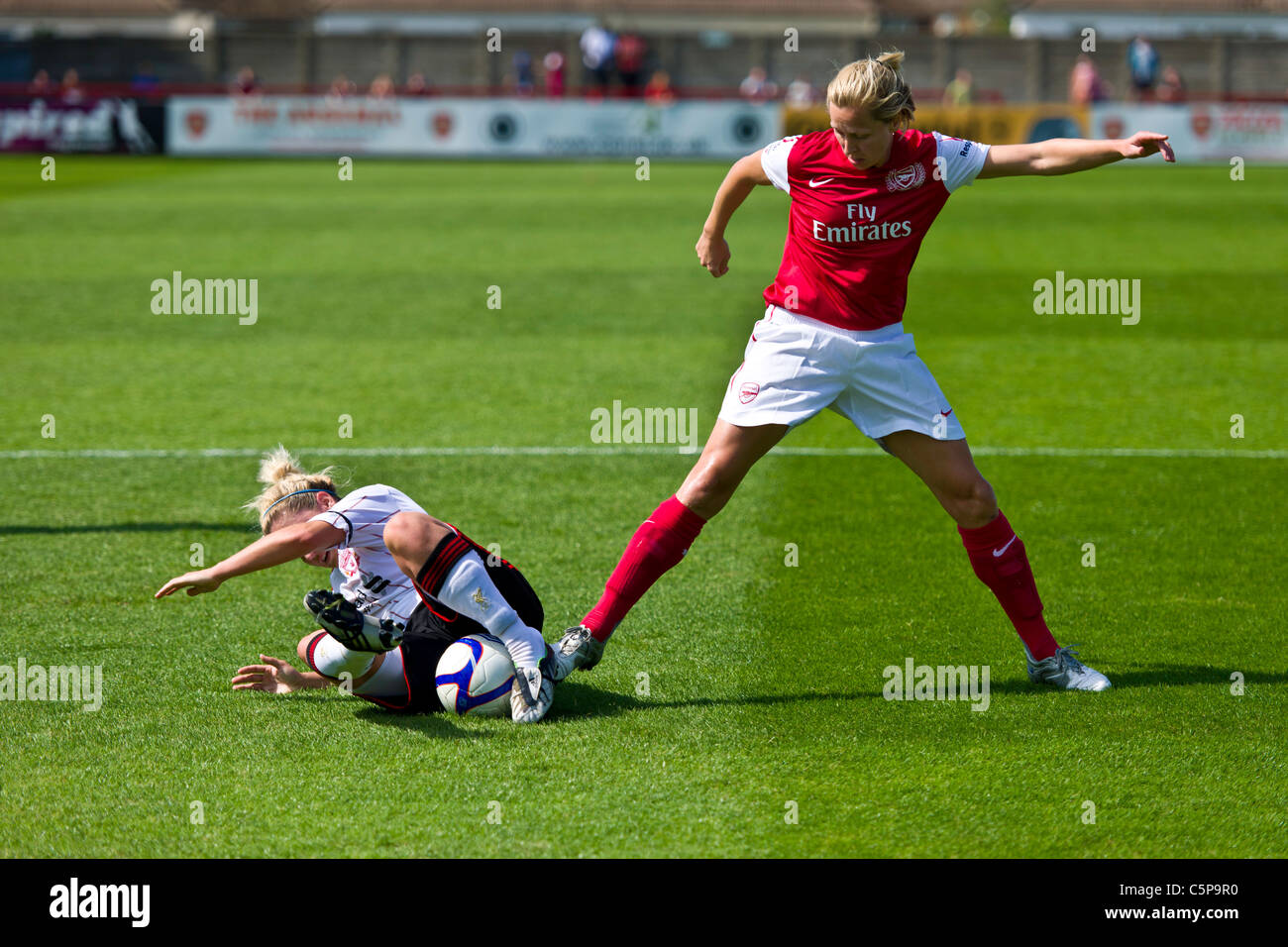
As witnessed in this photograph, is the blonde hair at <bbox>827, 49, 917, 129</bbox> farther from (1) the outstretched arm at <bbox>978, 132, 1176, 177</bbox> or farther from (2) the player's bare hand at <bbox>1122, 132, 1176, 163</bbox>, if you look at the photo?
(2) the player's bare hand at <bbox>1122, 132, 1176, 163</bbox>

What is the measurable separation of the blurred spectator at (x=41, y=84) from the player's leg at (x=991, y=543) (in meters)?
37.7

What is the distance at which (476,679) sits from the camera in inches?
189

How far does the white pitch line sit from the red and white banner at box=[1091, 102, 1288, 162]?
25.0 metres

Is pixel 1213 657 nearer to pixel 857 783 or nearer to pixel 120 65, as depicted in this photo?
pixel 857 783

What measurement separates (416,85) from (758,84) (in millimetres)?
10082

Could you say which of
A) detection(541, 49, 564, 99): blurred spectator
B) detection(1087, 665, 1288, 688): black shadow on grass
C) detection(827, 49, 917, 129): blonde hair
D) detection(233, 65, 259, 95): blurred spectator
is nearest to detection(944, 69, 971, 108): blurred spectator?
detection(541, 49, 564, 99): blurred spectator

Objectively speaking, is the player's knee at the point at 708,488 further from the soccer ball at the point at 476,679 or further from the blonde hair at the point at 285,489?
the blonde hair at the point at 285,489

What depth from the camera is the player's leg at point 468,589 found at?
474 centimetres

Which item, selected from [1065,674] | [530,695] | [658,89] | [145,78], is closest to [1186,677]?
[1065,674]

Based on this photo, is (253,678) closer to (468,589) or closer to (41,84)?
(468,589)

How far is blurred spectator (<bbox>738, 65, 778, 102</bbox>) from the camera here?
41.5m

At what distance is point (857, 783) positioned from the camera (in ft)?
14.2

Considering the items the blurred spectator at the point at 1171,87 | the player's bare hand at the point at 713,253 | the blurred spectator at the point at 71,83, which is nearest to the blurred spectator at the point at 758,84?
the blurred spectator at the point at 1171,87

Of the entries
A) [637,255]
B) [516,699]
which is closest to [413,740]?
[516,699]
